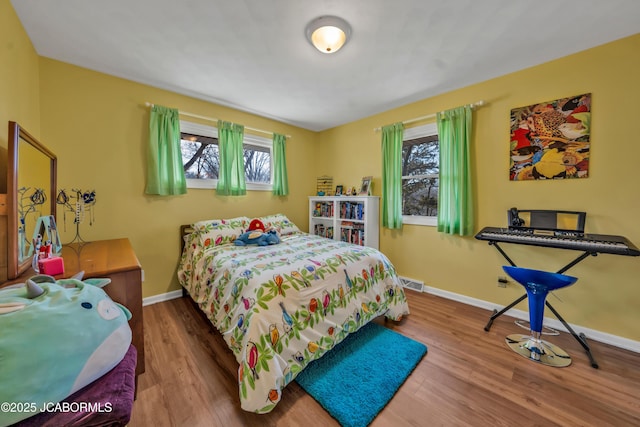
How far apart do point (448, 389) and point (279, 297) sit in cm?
125

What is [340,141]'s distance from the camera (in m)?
4.02

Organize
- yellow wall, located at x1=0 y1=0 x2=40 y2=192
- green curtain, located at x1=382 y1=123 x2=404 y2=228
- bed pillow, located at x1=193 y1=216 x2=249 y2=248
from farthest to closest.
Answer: green curtain, located at x1=382 y1=123 x2=404 y2=228
bed pillow, located at x1=193 y1=216 x2=249 y2=248
yellow wall, located at x1=0 y1=0 x2=40 y2=192

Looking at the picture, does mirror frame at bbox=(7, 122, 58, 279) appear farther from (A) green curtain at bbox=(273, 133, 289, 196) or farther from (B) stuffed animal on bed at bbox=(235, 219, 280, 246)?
(A) green curtain at bbox=(273, 133, 289, 196)

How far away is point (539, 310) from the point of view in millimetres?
1794

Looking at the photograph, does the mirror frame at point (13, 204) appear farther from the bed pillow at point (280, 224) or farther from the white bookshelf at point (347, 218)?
the white bookshelf at point (347, 218)

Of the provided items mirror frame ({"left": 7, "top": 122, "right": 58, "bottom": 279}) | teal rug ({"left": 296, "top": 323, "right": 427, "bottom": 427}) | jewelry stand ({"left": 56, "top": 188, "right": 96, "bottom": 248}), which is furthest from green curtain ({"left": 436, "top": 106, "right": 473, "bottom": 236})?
jewelry stand ({"left": 56, "top": 188, "right": 96, "bottom": 248})

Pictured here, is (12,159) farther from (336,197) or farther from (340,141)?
(340,141)

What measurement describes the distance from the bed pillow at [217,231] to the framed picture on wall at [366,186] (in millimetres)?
1791

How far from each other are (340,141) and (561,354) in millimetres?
3560

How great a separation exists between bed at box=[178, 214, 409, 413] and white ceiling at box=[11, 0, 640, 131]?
170 cm

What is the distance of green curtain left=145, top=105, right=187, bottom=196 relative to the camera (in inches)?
102

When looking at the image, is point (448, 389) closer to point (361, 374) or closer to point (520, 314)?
point (361, 374)

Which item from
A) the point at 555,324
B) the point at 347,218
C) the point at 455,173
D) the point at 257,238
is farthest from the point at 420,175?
the point at 257,238

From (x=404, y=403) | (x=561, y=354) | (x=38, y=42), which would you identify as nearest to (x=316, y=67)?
(x=38, y=42)
